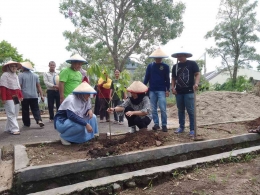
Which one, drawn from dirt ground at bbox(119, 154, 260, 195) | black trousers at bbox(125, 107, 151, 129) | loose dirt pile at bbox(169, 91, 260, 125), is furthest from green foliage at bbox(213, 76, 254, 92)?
dirt ground at bbox(119, 154, 260, 195)

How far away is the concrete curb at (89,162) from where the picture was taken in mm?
2434

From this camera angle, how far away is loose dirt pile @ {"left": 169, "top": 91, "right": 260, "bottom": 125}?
7.87 m

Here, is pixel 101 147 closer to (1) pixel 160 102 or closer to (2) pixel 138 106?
(2) pixel 138 106

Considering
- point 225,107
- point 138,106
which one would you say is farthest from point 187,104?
point 225,107

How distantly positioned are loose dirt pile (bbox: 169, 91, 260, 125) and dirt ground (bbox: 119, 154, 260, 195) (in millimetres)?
4403

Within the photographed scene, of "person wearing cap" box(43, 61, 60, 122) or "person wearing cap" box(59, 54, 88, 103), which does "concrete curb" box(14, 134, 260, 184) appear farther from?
"person wearing cap" box(43, 61, 60, 122)

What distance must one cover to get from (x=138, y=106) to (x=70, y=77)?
1.37 metres

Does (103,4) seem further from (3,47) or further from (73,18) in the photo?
(3,47)

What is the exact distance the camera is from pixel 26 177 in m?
2.39

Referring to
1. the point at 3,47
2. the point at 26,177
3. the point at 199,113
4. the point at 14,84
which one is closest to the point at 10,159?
the point at 26,177

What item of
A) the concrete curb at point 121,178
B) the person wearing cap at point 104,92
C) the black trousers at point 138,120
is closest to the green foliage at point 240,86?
the person wearing cap at point 104,92

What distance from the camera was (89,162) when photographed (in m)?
2.69

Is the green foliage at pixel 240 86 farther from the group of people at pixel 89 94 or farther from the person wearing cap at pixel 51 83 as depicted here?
the person wearing cap at pixel 51 83

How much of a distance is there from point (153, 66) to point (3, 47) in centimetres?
1993
